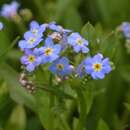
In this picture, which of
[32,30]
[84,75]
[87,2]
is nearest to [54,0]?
[87,2]

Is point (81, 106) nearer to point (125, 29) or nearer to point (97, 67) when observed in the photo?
point (97, 67)

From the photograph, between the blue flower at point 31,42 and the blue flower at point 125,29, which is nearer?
the blue flower at point 31,42

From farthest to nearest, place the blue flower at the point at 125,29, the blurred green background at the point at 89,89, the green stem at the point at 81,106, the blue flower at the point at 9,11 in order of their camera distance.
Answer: the blue flower at the point at 9,11
the blue flower at the point at 125,29
the blurred green background at the point at 89,89
the green stem at the point at 81,106

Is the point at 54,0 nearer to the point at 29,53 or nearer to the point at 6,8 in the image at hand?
the point at 6,8

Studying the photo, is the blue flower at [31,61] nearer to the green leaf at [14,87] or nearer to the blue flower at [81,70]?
the blue flower at [81,70]

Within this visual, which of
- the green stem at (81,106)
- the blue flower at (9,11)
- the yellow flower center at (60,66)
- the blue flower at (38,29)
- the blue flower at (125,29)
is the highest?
the blue flower at (9,11)

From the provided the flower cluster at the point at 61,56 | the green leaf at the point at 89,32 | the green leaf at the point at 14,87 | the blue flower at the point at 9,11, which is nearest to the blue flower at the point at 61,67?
the flower cluster at the point at 61,56

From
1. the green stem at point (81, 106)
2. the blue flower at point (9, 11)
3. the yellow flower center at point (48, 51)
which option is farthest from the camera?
the blue flower at point (9, 11)

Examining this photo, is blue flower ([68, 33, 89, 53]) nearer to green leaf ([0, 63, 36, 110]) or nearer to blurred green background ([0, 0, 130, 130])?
blurred green background ([0, 0, 130, 130])
